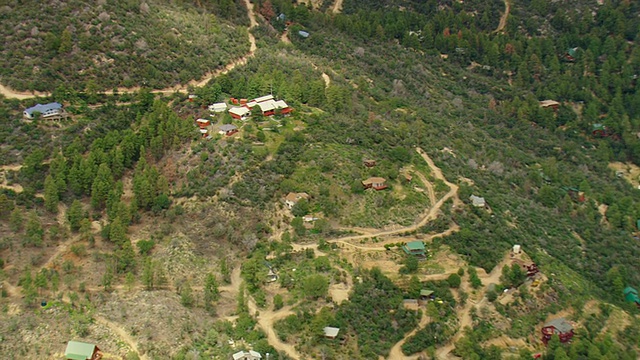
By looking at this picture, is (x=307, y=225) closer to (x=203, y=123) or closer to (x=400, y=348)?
(x=400, y=348)

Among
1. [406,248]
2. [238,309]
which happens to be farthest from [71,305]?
[406,248]

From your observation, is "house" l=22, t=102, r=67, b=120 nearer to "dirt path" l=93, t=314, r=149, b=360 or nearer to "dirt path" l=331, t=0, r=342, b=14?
"dirt path" l=93, t=314, r=149, b=360

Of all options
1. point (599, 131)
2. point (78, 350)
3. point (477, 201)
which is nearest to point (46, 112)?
point (78, 350)

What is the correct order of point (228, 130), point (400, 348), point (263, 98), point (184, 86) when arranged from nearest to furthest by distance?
point (400, 348), point (228, 130), point (263, 98), point (184, 86)

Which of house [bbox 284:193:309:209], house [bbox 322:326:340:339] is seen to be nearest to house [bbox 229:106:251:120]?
house [bbox 284:193:309:209]

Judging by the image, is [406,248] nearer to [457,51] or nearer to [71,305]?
[71,305]

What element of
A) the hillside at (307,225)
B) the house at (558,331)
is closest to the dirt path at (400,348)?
the hillside at (307,225)

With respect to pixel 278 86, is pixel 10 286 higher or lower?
lower

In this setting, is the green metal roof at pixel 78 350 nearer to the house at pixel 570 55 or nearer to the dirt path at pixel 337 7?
the dirt path at pixel 337 7
